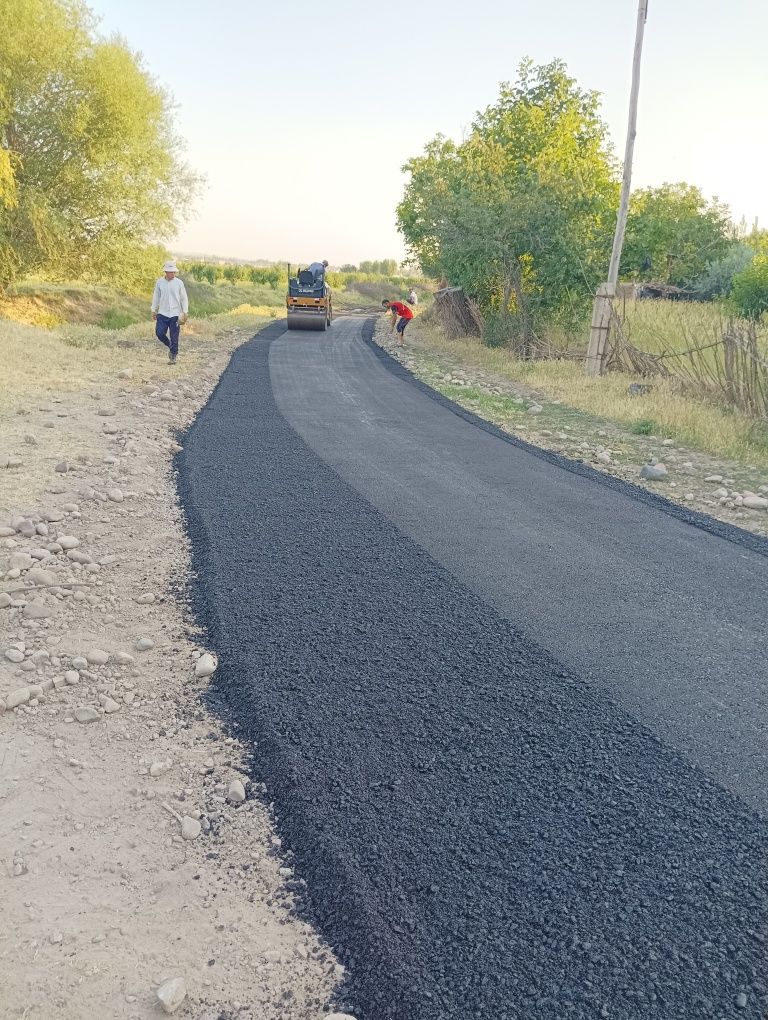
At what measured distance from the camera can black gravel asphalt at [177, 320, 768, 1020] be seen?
6.61ft

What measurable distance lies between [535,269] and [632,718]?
14950mm

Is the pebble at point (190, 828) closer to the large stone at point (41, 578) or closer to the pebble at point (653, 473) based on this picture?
the large stone at point (41, 578)

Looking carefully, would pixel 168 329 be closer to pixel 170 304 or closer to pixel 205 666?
pixel 170 304

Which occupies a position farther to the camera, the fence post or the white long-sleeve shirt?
the fence post

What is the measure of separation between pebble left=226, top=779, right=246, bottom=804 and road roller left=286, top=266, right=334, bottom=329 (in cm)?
2331

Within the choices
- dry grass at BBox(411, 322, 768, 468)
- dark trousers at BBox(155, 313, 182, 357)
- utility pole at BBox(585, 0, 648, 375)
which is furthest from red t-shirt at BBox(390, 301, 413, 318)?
dark trousers at BBox(155, 313, 182, 357)

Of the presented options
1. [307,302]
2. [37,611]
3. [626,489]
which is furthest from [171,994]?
[307,302]

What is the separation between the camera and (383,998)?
1936 millimetres

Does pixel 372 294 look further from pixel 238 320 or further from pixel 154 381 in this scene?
pixel 154 381

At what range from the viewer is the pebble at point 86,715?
3.12m

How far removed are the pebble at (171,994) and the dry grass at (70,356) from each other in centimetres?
823

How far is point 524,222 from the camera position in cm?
1566

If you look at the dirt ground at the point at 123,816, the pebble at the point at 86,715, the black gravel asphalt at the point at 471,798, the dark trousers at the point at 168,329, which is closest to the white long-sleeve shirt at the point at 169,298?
the dark trousers at the point at 168,329

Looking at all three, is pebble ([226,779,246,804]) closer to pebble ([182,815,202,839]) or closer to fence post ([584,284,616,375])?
pebble ([182,815,202,839])
